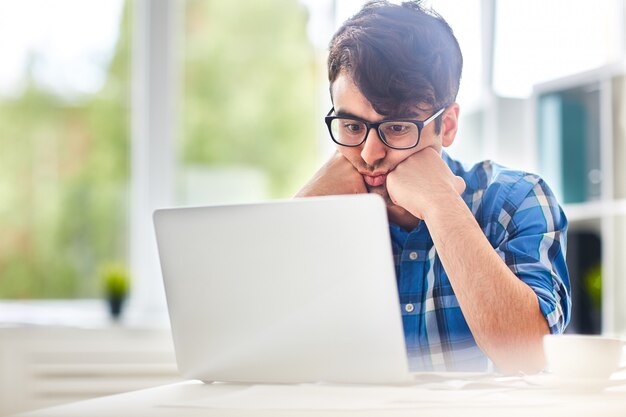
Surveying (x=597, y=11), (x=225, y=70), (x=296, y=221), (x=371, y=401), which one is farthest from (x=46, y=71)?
(x=371, y=401)

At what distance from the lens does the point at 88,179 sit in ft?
9.89

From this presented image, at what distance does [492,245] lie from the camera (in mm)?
1385

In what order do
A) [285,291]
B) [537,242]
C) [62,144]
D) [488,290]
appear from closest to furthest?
1. [285,291]
2. [488,290]
3. [537,242]
4. [62,144]

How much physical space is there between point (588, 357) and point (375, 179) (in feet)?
1.78

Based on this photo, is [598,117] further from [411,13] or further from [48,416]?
[48,416]

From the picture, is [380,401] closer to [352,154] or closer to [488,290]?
[488,290]

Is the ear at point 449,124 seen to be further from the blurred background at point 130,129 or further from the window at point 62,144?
the window at point 62,144

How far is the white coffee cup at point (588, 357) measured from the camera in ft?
3.15

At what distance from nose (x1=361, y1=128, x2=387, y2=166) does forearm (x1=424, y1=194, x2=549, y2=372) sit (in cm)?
18

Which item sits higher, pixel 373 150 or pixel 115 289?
pixel 373 150

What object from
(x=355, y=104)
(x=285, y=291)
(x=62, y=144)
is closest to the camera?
(x=285, y=291)

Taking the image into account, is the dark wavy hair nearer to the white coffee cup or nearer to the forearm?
the forearm

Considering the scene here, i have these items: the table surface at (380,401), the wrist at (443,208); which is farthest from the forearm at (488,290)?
the table surface at (380,401)

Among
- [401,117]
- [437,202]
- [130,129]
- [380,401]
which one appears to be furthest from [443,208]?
[130,129]
